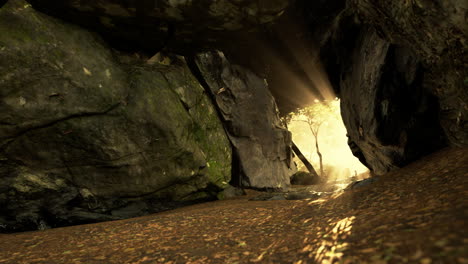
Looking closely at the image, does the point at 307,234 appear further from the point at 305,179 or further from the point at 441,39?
the point at 305,179

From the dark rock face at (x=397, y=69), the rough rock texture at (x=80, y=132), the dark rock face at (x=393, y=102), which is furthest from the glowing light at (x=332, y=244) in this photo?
the rough rock texture at (x=80, y=132)

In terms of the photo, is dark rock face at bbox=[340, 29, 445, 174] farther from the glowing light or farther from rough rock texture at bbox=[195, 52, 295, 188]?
rough rock texture at bbox=[195, 52, 295, 188]

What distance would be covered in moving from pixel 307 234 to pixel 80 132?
25.6 ft

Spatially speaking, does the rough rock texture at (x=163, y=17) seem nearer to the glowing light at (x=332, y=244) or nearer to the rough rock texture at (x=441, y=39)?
the rough rock texture at (x=441, y=39)

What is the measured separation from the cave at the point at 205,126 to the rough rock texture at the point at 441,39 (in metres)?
0.04

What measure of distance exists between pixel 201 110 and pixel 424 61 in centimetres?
927

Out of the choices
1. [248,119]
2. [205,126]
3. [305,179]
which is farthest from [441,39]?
[305,179]

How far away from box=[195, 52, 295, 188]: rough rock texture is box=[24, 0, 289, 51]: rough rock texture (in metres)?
2.96

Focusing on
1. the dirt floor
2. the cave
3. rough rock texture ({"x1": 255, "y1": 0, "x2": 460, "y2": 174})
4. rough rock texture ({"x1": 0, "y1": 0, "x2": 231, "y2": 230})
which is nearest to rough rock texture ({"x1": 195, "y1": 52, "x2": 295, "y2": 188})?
the cave

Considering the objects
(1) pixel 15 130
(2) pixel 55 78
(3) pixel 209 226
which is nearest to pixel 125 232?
(3) pixel 209 226

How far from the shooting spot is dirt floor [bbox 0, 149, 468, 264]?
10.1 feet

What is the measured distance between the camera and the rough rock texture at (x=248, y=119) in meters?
14.4

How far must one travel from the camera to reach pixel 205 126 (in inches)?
496

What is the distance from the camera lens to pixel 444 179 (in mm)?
4789
